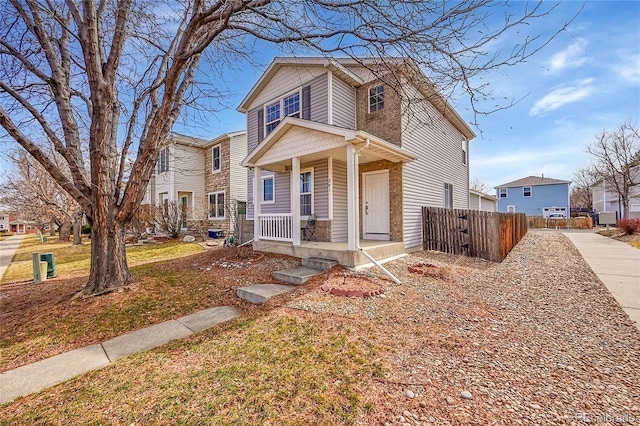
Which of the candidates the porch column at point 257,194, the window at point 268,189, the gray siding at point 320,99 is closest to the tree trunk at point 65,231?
the window at point 268,189

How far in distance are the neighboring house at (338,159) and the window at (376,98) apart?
35 millimetres

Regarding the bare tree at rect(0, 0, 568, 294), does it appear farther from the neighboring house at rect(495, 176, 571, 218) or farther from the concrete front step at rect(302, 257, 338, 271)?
the neighboring house at rect(495, 176, 571, 218)

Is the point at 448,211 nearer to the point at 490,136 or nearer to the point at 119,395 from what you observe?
the point at 490,136

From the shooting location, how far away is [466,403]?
7.50ft

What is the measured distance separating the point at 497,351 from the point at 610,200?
3948 cm

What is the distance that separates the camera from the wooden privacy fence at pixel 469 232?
827 cm

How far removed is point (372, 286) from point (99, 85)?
649 centimetres

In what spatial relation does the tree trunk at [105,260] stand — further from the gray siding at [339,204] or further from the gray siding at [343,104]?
the gray siding at [343,104]

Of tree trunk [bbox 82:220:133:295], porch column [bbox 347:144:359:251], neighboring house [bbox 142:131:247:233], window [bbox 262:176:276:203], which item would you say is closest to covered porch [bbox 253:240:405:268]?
porch column [bbox 347:144:359:251]

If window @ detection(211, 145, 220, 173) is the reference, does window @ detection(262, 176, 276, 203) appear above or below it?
below

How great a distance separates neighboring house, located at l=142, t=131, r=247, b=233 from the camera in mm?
16781

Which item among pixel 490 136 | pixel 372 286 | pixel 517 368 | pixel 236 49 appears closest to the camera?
pixel 517 368

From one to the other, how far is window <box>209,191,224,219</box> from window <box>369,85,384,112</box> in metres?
11.2

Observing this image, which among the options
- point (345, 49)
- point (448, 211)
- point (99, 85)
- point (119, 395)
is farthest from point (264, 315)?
point (448, 211)
